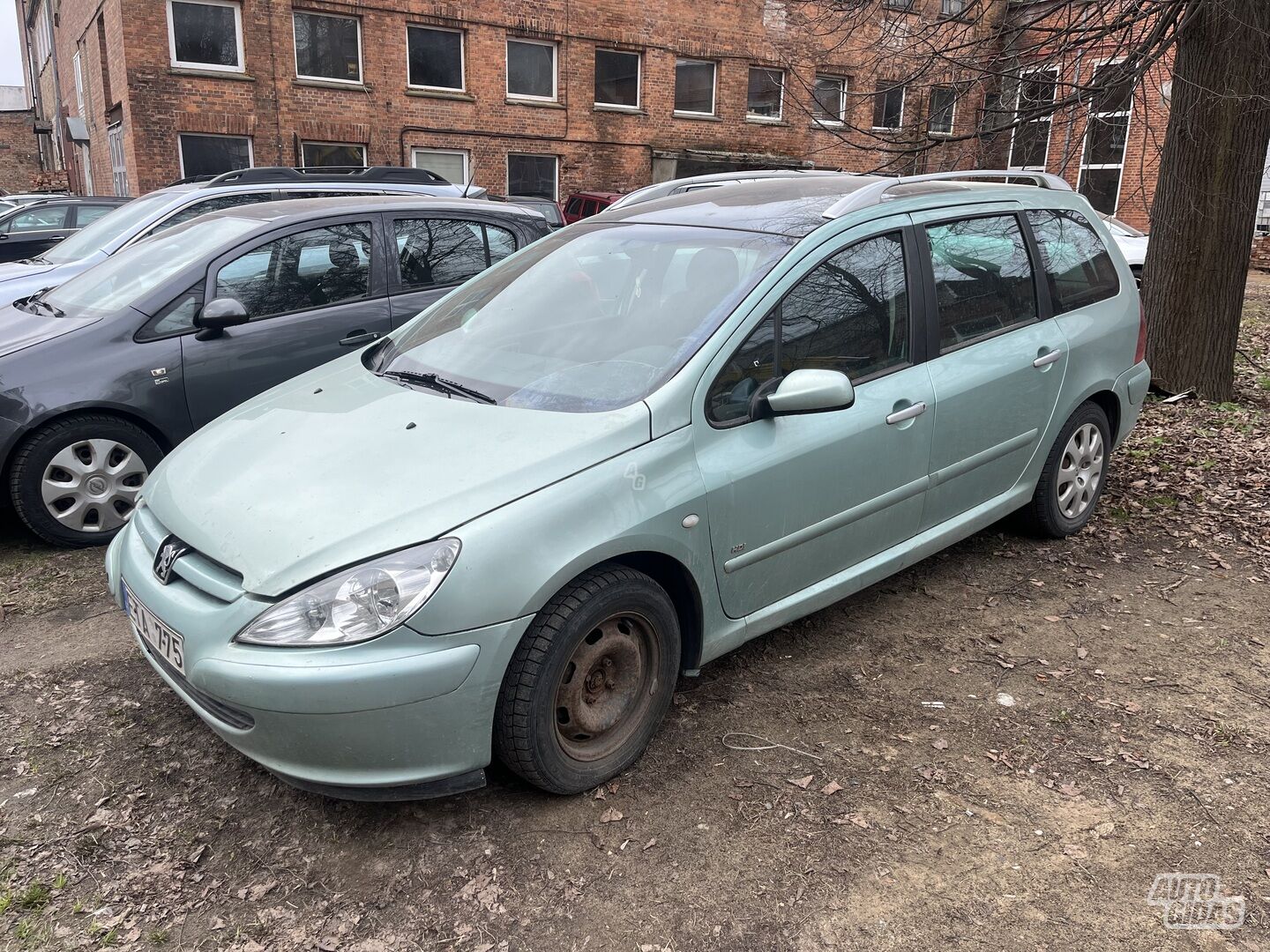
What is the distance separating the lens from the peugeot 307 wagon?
262 centimetres

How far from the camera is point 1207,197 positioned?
7016mm

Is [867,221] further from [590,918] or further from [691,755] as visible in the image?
[590,918]

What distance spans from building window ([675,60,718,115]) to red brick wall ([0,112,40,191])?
81.9 feet

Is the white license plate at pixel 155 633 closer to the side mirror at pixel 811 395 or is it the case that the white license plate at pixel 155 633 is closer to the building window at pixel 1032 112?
the side mirror at pixel 811 395

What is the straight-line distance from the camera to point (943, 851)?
2.83 metres

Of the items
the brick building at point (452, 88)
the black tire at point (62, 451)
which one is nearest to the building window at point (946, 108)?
Answer: the black tire at point (62, 451)

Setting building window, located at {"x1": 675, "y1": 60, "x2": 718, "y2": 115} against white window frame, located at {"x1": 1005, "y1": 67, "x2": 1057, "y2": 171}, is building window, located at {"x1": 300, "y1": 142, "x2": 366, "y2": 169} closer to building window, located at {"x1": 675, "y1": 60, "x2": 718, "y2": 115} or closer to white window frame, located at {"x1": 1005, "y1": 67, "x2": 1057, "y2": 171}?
building window, located at {"x1": 675, "y1": 60, "x2": 718, "y2": 115}

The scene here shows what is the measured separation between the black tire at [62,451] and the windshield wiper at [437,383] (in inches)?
84.1

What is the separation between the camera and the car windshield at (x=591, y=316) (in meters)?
3.27

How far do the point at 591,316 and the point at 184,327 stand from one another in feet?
9.23

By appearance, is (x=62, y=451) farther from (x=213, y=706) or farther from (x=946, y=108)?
(x=946, y=108)

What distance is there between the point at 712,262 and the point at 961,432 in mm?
1297

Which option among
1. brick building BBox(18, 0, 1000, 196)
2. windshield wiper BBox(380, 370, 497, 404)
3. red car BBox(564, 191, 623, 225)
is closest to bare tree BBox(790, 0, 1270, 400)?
windshield wiper BBox(380, 370, 497, 404)

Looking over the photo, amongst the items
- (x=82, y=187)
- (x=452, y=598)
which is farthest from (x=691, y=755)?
(x=82, y=187)
